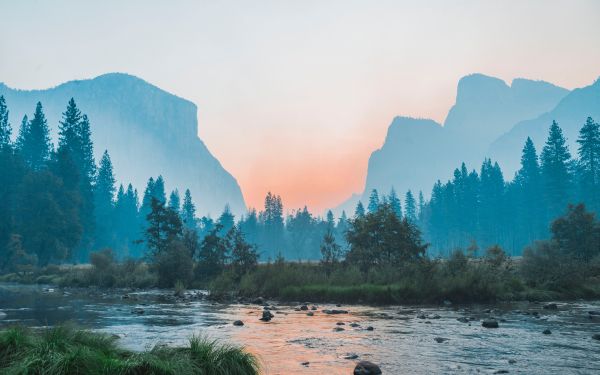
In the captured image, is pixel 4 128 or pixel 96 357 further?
pixel 4 128

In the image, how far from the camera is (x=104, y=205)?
314 ft

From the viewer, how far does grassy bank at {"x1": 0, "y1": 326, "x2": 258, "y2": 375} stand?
20.9ft

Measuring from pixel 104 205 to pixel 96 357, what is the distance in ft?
319

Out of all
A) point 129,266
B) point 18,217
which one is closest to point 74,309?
point 129,266

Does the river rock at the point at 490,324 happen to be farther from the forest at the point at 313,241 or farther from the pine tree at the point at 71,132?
the pine tree at the point at 71,132

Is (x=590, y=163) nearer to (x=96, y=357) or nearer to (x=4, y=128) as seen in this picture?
(x=96, y=357)

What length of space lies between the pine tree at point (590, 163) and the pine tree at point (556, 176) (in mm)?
2501

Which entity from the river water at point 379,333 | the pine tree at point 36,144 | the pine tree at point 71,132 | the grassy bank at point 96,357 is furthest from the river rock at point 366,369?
the pine tree at point 36,144

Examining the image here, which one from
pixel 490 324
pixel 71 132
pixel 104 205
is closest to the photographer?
pixel 490 324

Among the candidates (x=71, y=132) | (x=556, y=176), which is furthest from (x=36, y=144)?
(x=556, y=176)

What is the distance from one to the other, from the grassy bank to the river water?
4.37 ft

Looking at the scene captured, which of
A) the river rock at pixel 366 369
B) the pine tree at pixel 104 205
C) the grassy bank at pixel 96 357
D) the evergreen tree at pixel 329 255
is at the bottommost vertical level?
the river rock at pixel 366 369

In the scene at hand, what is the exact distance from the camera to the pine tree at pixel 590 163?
232 ft

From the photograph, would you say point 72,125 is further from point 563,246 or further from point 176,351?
point 176,351
